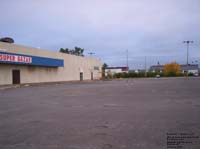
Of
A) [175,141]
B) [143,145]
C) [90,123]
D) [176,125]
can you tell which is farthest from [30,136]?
[176,125]

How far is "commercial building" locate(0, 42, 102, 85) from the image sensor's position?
41.5m

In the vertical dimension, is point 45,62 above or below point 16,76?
above

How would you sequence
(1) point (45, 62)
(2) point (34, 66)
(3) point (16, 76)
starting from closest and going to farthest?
(3) point (16, 76), (2) point (34, 66), (1) point (45, 62)

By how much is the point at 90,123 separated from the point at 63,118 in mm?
1595

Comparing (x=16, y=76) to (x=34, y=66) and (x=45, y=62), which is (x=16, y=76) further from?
(x=45, y=62)

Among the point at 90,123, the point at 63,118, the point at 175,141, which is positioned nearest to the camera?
the point at 175,141

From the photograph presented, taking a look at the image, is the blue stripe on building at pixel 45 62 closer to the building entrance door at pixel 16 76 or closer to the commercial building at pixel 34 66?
the commercial building at pixel 34 66

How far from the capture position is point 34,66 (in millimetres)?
50156

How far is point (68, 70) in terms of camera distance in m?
65.0

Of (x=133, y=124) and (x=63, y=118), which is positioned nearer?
(x=133, y=124)

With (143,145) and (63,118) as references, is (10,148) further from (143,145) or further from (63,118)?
(63,118)

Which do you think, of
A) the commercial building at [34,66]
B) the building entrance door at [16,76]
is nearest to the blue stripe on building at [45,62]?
the commercial building at [34,66]

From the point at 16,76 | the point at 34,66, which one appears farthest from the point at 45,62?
the point at 16,76

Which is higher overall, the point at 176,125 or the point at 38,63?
the point at 38,63
